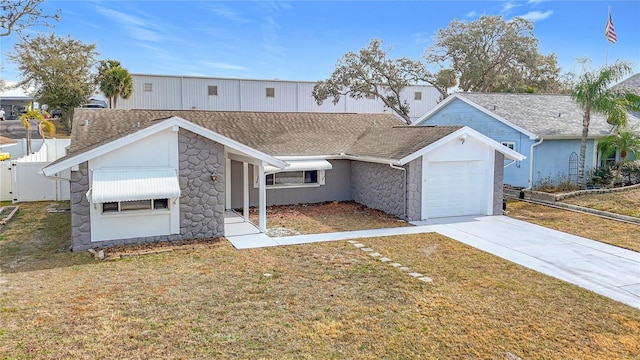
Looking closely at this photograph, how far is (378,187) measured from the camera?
19.2 metres

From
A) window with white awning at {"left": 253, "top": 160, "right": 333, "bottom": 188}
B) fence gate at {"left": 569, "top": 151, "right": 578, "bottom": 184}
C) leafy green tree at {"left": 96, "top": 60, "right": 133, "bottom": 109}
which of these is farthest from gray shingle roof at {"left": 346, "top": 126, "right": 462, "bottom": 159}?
leafy green tree at {"left": 96, "top": 60, "right": 133, "bottom": 109}

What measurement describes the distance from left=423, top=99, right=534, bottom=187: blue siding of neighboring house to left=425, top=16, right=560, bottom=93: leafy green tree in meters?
19.1

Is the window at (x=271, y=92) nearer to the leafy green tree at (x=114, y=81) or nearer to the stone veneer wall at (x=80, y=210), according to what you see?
the leafy green tree at (x=114, y=81)

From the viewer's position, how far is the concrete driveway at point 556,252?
10.2m

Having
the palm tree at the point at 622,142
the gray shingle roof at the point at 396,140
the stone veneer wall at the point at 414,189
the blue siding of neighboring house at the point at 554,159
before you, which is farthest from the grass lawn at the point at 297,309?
the palm tree at the point at 622,142

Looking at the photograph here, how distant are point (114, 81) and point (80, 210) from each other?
25946 millimetres

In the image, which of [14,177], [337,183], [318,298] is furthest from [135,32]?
[318,298]

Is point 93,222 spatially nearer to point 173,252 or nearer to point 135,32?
point 173,252

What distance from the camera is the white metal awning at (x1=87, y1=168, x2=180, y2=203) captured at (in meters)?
12.1

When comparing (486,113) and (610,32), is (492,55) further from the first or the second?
(486,113)

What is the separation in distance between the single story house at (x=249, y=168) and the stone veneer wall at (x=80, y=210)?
0.03 m

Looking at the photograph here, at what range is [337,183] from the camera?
70.5ft

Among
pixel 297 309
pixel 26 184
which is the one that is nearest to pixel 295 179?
pixel 297 309

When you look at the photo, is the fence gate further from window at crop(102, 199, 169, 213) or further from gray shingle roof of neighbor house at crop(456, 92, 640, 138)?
window at crop(102, 199, 169, 213)
